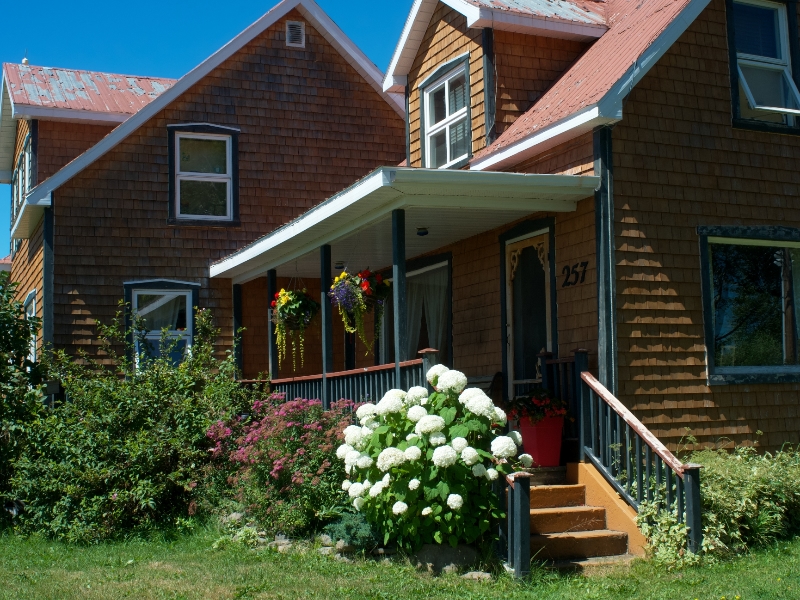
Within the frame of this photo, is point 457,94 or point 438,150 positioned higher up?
point 457,94

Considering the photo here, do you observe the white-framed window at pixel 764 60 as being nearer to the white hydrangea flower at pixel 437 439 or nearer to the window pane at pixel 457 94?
the window pane at pixel 457 94

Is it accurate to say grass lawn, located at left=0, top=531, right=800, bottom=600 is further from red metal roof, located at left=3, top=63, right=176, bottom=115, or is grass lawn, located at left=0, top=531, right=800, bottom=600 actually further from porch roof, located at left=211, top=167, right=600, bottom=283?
red metal roof, located at left=3, top=63, right=176, bottom=115

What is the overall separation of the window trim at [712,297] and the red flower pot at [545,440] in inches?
69.4

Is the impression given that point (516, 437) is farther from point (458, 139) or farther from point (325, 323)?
point (458, 139)

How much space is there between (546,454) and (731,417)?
7.00 ft

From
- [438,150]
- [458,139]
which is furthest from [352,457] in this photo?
[438,150]

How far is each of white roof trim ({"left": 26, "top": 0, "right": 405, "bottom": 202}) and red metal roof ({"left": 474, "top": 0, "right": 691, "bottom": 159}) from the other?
17.8 ft

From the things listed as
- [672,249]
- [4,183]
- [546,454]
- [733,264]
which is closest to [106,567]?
[546,454]

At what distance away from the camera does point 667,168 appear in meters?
10.2

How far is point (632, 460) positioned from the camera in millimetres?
9320

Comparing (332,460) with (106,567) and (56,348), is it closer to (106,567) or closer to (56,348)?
(106,567)

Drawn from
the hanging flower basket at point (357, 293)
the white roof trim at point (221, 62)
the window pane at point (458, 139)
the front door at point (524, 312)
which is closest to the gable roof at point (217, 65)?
the white roof trim at point (221, 62)

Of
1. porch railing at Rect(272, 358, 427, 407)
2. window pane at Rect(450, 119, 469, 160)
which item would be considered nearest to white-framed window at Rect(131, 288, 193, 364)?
porch railing at Rect(272, 358, 427, 407)

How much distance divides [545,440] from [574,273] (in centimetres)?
180
